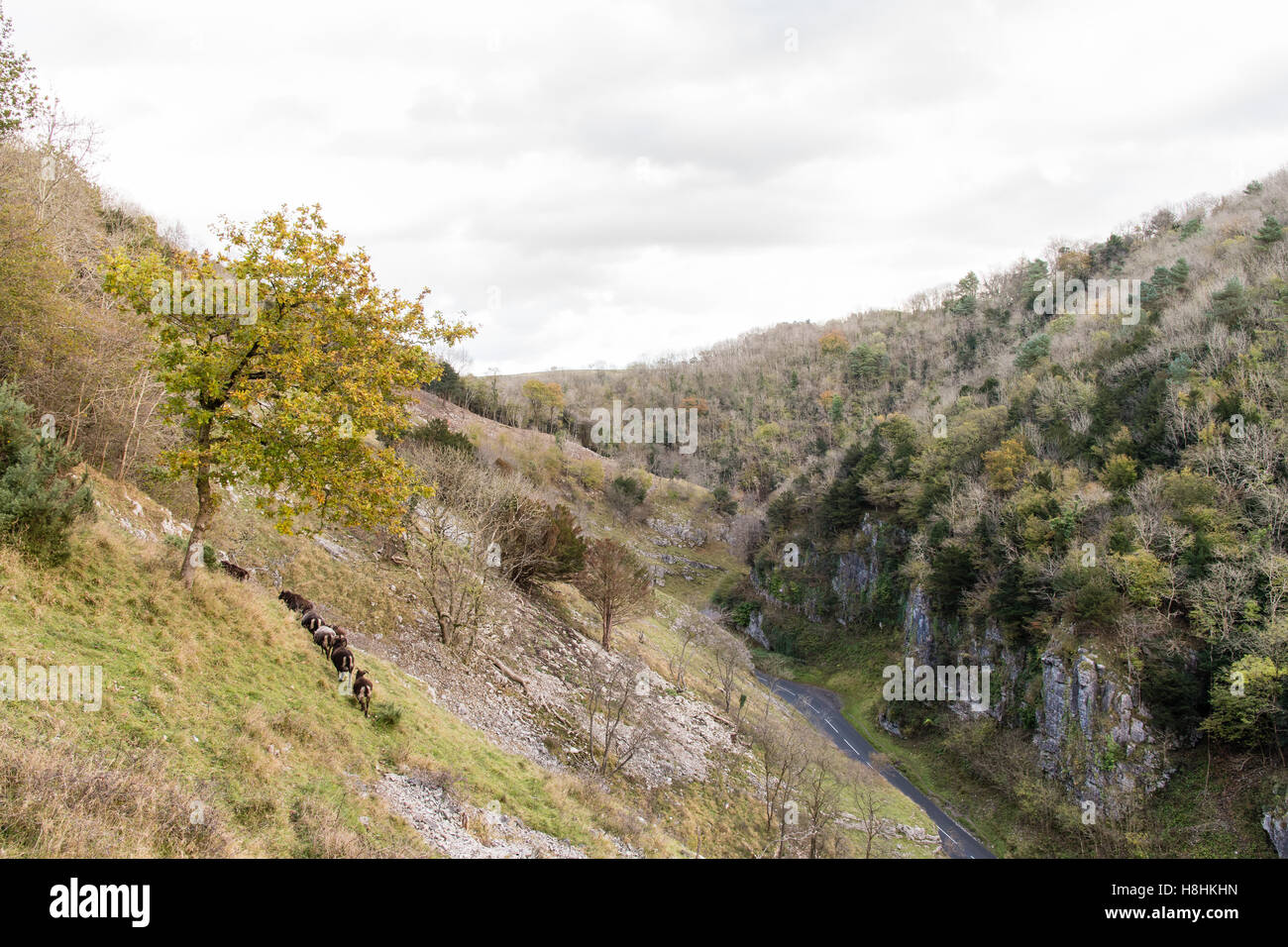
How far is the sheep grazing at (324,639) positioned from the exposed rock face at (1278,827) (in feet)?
102

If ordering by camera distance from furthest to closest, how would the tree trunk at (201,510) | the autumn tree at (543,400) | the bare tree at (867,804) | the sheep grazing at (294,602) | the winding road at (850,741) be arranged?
the autumn tree at (543,400)
the winding road at (850,741)
the bare tree at (867,804)
the sheep grazing at (294,602)
the tree trunk at (201,510)

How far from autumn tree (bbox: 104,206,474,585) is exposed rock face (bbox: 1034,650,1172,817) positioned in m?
31.0

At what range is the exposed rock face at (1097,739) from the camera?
27.6 meters

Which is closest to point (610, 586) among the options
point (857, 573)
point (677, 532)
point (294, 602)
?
point (294, 602)

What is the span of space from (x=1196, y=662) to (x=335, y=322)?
34825 mm

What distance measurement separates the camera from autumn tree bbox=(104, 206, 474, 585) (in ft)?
40.3

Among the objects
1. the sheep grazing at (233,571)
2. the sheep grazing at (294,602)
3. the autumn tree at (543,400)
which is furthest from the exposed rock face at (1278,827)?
the autumn tree at (543,400)

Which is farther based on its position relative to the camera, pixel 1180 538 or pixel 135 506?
pixel 1180 538

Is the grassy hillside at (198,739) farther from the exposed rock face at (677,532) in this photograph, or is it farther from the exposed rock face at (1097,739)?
the exposed rock face at (677,532)

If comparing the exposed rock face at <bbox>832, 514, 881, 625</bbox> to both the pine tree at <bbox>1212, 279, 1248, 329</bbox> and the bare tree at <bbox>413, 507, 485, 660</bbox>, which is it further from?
the bare tree at <bbox>413, 507, 485, 660</bbox>

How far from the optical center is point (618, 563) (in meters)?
35.6

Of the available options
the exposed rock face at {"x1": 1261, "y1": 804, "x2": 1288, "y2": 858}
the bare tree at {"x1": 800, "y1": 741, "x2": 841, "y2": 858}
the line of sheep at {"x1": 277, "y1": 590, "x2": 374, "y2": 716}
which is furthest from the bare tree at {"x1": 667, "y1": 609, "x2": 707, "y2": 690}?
the exposed rock face at {"x1": 1261, "y1": 804, "x2": 1288, "y2": 858}
